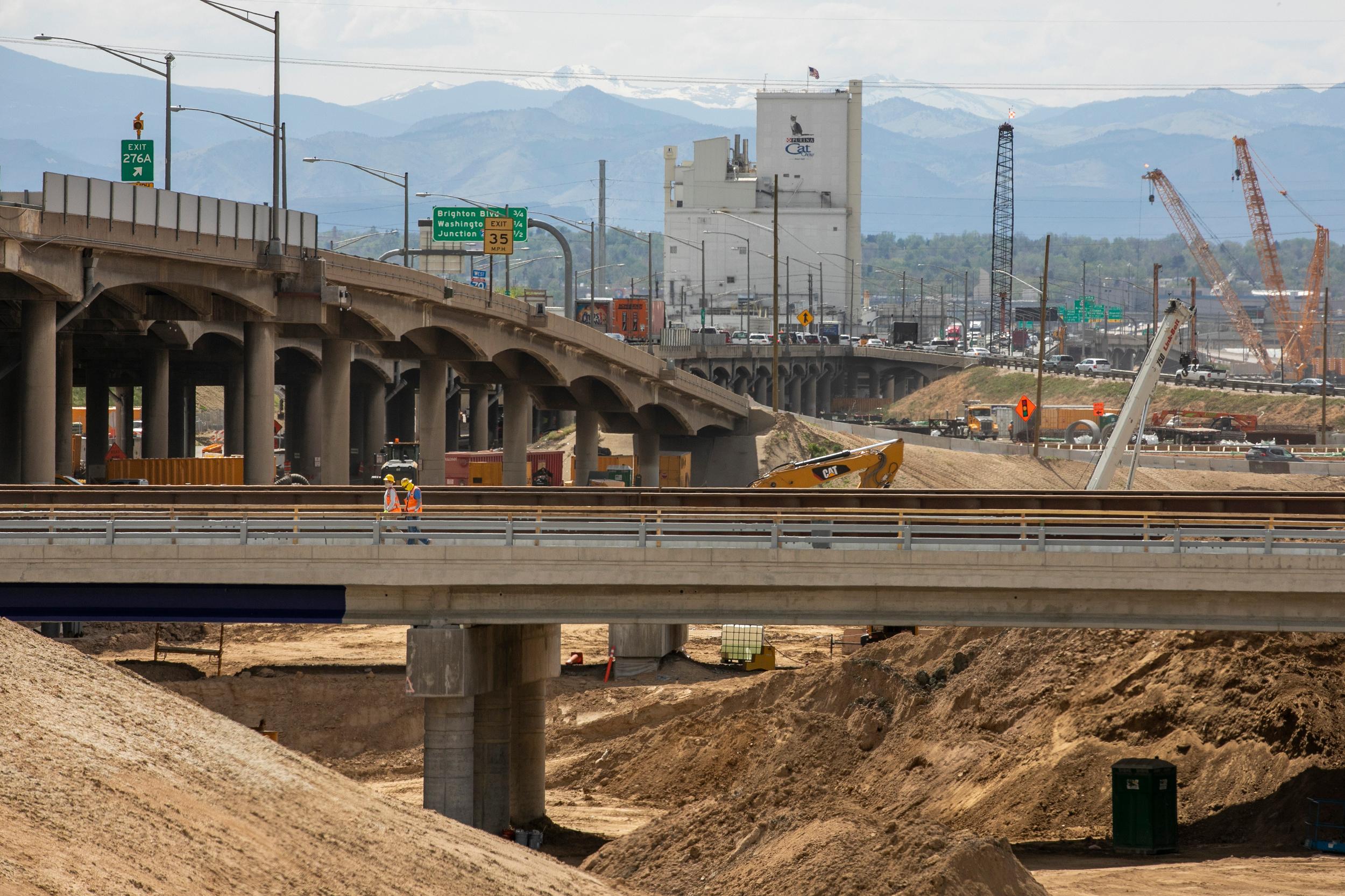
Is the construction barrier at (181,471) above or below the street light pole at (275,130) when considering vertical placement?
below

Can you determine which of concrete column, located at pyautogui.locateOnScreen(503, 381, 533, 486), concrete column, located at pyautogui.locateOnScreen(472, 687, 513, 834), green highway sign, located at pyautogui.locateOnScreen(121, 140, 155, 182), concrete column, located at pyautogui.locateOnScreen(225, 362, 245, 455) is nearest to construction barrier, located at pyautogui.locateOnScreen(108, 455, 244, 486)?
green highway sign, located at pyautogui.locateOnScreen(121, 140, 155, 182)

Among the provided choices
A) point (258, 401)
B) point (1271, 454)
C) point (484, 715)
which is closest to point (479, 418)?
point (258, 401)

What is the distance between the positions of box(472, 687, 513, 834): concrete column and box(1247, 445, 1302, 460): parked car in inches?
2687

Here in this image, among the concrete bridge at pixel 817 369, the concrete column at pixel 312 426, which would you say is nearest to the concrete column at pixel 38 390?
the concrete column at pixel 312 426

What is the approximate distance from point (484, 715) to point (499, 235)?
5277 cm

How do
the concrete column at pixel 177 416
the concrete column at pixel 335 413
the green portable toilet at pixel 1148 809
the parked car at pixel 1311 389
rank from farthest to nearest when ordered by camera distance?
the parked car at pixel 1311 389 → the concrete column at pixel 177 416 → the concrete column at pixel 335 413 → the green portable toilet at pixel 1148 809

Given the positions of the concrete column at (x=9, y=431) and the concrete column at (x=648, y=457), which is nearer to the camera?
the concrete column at (x=9, y=431)

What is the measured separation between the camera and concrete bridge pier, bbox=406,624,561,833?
31047mm

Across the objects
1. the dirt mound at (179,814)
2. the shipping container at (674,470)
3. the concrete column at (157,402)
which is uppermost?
the concrete column at (157,402)

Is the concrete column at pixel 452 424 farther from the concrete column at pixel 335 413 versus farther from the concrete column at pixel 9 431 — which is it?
the concrete column at pixel 9 431

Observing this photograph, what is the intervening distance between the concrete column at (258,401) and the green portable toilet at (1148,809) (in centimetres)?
3655

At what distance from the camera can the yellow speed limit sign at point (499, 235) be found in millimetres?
82700

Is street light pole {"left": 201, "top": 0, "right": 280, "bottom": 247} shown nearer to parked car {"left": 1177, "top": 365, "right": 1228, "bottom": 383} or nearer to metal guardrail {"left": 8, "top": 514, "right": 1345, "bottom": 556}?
metal guardrail {"left": 8, "top": 514, "right": 1345, "bottom": 556}

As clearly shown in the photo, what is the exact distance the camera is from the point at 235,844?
19.0 metres
